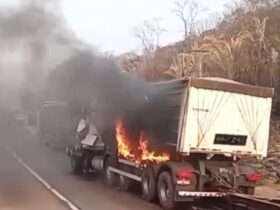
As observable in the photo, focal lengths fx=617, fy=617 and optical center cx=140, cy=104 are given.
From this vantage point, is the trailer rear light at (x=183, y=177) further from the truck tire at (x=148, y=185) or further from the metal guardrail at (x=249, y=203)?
the truck tire at (x=148, y=185)

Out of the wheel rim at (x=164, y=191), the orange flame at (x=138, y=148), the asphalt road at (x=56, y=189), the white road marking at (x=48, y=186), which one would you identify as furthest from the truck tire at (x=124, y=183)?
the wheel rim at (x=164, y=191)

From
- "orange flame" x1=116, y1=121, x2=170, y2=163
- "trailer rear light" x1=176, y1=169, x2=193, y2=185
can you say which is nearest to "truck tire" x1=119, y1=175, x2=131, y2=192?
"orange flame" x1=116, y1=121, x2=170, y2=163

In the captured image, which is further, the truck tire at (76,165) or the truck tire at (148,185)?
the truck tire at (76,165)

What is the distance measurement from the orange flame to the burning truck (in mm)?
48

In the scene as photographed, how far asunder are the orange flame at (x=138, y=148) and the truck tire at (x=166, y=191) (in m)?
0.67

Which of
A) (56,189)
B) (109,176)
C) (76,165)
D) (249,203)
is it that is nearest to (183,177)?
(249,203)

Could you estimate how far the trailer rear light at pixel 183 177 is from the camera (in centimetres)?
1387

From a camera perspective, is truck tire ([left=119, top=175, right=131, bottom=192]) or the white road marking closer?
the white road marking

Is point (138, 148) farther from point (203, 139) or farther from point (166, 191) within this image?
point (203, 139)

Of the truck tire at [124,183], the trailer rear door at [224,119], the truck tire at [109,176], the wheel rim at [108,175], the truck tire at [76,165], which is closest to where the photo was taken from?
the trailer rear door at [224,119]

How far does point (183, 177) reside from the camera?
45.6ft

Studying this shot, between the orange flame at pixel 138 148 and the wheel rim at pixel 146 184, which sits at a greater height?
the orange flame at pixel 138 148

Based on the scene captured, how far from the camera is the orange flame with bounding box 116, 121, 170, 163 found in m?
15.7

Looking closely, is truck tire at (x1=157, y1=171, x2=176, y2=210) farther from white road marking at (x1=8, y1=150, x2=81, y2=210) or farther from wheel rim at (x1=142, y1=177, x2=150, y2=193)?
white road marking at (x1=8, y1=150, x2=81, y2=210)
